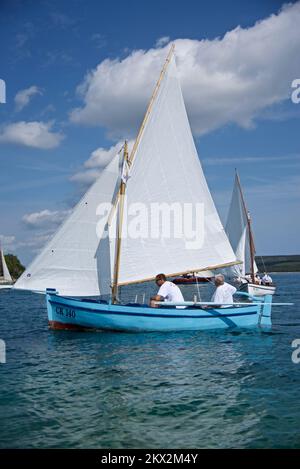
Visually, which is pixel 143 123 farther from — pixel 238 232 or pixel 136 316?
pixel 238 232

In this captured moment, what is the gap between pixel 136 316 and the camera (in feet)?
69.6

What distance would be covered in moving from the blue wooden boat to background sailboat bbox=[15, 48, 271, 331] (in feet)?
0.16

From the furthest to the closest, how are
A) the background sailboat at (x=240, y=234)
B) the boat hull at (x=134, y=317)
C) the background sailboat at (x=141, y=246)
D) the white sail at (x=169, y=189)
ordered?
1. the background sailboat at (x=240, y=234)
2. the white sail at (x=169, y=189)
3. the background sailboat at (x=141, y=246)
4. the boat hull at (x=134, y=317)

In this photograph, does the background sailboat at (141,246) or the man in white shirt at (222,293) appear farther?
the man in white shirt at (222,293)

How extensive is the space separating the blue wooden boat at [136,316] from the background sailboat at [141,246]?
0.05 meters

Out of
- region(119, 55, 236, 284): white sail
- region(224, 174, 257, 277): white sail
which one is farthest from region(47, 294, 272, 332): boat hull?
region(224, 174, 257, 277): white sail

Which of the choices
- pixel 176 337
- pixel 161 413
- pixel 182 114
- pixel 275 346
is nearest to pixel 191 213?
pixel 182 114

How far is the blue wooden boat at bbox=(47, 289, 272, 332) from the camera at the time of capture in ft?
69.7

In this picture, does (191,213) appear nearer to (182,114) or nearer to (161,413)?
(182,114)

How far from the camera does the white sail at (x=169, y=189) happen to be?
23672mm

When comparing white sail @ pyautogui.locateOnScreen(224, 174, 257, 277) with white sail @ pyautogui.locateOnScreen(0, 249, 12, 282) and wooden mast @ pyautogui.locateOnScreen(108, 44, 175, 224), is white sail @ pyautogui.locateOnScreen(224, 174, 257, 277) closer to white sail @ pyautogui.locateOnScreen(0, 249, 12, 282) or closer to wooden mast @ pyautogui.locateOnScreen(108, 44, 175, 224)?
wooden mast @ pyautogui.locateOnScreen(108, 44, 175, 224)

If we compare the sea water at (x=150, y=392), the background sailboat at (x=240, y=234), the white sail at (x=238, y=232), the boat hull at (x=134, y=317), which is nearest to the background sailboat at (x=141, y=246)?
the boat hull at (x=134, y=317)

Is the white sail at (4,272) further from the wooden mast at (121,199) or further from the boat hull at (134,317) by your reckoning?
the wooden mast at (121,199)

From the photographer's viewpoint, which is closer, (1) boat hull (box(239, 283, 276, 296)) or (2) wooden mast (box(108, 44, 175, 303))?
(2) wooden mast (box(108, 44, 175, 303))
